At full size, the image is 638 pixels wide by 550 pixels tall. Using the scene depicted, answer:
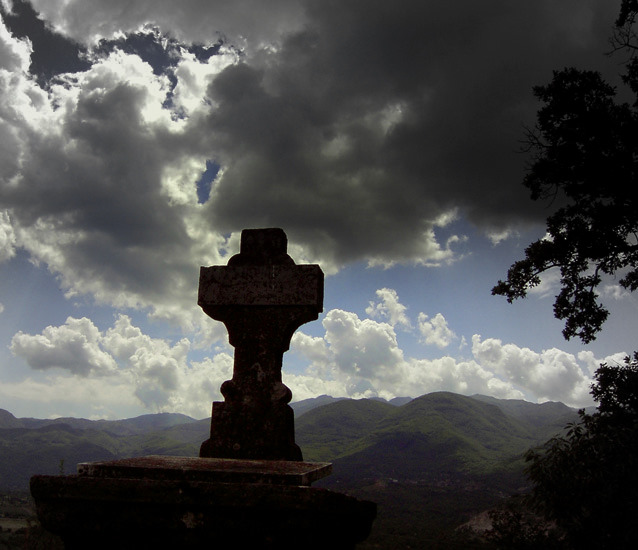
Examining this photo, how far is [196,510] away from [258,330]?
2.12 m

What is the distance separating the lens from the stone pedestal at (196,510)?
2.36 metres

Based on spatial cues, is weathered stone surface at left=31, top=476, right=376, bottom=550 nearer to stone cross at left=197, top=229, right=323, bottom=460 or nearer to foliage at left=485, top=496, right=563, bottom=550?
stone cross at left=197, top=229, right=323, bottom=460

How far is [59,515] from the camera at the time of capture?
2580mm

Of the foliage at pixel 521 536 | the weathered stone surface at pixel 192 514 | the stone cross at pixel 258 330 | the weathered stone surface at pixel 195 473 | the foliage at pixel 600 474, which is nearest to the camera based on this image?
the weathered stone surface at pixel 192 514

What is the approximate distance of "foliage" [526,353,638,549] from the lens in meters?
9.83

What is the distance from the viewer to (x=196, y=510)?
2.47 metres

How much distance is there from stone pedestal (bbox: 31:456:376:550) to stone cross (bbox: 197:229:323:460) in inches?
59.2

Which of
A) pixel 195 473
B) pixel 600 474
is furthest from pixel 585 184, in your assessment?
pixel 195 473

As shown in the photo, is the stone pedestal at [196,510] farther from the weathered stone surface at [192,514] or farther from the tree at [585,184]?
the tree at [585,184]

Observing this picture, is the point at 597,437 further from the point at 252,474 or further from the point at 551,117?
the point at 252,474

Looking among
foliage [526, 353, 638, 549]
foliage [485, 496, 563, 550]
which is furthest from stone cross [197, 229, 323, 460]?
foliage [485, 496, 563, 550]

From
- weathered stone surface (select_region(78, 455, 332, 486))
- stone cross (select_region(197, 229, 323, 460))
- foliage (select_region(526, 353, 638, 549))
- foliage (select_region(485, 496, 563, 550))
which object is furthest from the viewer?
foliage (select_region(485, 496, 563, 550))

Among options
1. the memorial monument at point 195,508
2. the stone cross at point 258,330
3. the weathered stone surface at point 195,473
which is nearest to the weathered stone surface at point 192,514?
the memorial monument at point 195,508

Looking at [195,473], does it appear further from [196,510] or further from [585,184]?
[585,184]
